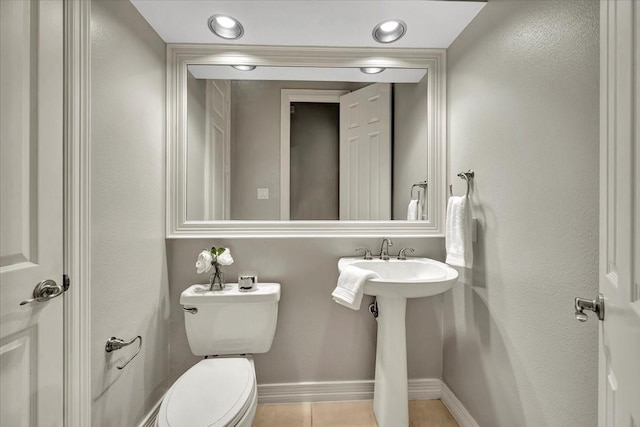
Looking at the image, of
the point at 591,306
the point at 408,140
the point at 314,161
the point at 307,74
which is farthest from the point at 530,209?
the point at 307,74

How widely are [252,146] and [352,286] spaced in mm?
1018

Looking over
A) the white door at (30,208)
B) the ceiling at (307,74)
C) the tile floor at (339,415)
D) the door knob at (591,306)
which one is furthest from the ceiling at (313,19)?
the tile floor at (339,415)

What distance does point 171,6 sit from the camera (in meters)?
1.42

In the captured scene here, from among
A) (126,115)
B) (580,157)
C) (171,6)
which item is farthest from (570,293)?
(171,6)

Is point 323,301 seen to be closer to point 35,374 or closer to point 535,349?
point 535,349

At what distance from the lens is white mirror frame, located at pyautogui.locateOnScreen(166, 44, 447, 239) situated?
1740 millimetres

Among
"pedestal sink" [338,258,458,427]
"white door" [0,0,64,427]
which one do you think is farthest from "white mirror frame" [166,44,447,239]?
"white door" [0,0,64,427]

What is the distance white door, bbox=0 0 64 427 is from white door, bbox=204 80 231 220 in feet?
2.77

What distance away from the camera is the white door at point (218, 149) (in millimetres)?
1805

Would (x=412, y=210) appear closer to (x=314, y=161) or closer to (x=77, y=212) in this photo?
(x=314, y=161)

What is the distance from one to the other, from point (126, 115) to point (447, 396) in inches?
87.4

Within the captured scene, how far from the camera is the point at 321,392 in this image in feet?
5.87

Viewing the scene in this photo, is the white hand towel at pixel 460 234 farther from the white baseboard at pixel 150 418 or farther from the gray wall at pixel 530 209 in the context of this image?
the white baseboard at pixel 150 418

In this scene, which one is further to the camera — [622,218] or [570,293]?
[570,293]
